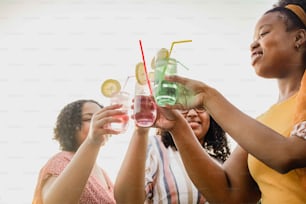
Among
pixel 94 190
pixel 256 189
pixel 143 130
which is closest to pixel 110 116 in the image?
pixel 143 130

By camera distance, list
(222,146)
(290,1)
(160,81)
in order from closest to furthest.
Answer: (160,81), (290,1), (222,146)

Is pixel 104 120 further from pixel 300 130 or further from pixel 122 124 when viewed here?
pixel 300 130

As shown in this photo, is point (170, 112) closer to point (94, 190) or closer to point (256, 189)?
point (256, 189)

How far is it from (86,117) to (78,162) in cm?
34

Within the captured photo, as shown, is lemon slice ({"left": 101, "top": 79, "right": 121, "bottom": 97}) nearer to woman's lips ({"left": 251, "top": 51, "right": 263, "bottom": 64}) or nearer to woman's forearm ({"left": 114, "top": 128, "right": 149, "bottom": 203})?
woman's forearm ({"left": 114, "top": 128, "right": 149, "bottom": 203})

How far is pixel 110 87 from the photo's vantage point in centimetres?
126

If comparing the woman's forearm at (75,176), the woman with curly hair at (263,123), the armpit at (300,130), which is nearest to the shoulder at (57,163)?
the woman's forearm at (75,176)

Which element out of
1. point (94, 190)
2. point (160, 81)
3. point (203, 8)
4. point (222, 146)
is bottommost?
point (94, 190)

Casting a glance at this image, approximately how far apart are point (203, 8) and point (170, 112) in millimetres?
742

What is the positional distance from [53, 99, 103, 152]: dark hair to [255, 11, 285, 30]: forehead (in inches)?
30.4

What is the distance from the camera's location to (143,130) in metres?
1.13

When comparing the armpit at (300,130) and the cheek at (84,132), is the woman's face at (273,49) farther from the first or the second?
the cheek at (84,132)

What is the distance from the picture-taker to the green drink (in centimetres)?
91

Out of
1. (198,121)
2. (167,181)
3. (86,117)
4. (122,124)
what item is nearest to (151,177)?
(167,181)
